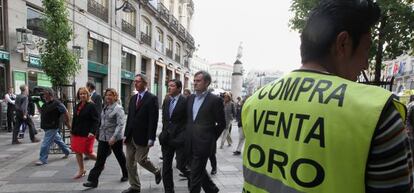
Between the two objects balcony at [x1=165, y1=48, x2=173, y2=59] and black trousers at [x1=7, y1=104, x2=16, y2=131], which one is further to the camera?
balcony at [x1=165, y1=48, x2=173, y2=59]

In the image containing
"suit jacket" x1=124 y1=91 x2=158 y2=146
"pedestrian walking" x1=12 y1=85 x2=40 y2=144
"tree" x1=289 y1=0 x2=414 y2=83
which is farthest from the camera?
"tree" x1=289 y1=0 x2=414 y2=83

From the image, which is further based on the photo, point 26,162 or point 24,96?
point 24,96

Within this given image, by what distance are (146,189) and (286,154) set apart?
513 cm

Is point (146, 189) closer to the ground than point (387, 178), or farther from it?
closer to the ground

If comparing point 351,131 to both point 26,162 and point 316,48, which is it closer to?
point 316,48

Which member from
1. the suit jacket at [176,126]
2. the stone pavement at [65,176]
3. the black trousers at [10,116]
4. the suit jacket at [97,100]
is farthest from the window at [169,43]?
the suit jacket at [176,126]

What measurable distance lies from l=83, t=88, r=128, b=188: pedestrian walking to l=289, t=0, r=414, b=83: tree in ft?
35.4

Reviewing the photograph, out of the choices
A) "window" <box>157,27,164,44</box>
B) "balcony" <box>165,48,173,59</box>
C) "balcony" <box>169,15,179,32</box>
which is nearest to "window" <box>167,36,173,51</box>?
"balcony" <box>165,48,173,59</box>

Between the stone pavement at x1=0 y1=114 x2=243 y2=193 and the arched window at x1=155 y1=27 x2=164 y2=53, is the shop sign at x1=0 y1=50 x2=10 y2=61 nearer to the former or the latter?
the stone pavement at x1=0 y1=114 x2=243 y2=193

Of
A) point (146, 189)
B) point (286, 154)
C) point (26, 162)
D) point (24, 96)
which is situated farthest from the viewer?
point (24, 96)

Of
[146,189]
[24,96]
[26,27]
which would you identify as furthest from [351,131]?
[26,27]

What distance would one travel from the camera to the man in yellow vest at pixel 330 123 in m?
1.11

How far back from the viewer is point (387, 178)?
111cm

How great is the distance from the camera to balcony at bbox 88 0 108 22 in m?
20.1
